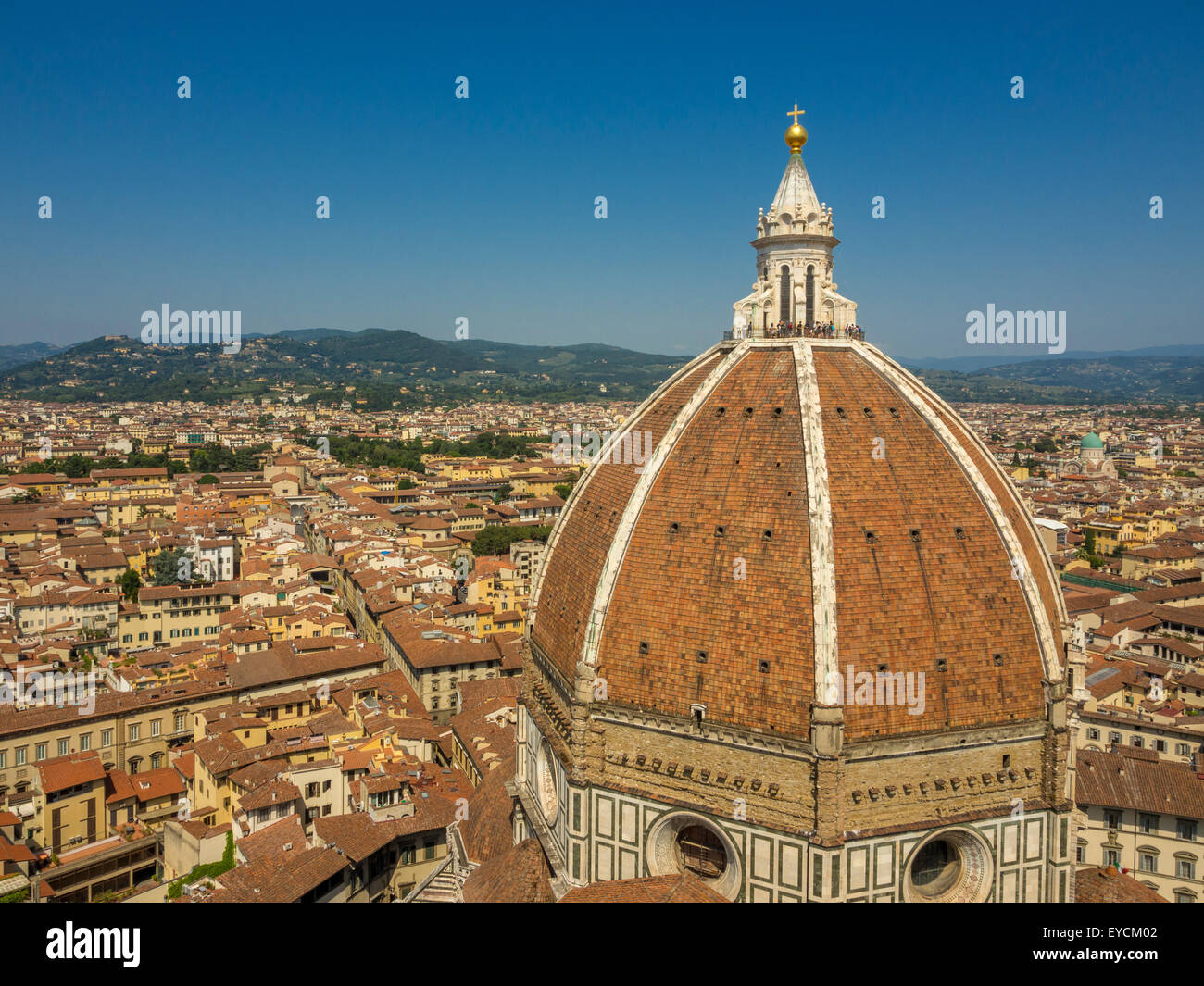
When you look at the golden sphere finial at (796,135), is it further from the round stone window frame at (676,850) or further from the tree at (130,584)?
the tree at (130,584)

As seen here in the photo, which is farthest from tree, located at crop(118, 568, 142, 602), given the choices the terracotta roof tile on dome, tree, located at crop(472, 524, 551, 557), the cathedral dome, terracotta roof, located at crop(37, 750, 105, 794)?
the terracotta roof tile on dome

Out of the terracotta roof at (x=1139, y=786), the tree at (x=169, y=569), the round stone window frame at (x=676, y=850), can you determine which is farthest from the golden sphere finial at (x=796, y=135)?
the tree at (x=169, y=569)

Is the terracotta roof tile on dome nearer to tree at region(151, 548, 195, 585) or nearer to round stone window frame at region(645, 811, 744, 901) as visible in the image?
round stone window frame at region(645, 811, 744, 901)

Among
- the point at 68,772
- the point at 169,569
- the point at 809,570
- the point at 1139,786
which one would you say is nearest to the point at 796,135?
the point at 809,570

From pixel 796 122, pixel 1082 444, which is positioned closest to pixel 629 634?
pixel 796 122

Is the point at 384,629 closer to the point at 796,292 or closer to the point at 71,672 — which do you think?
the point at 71,672
